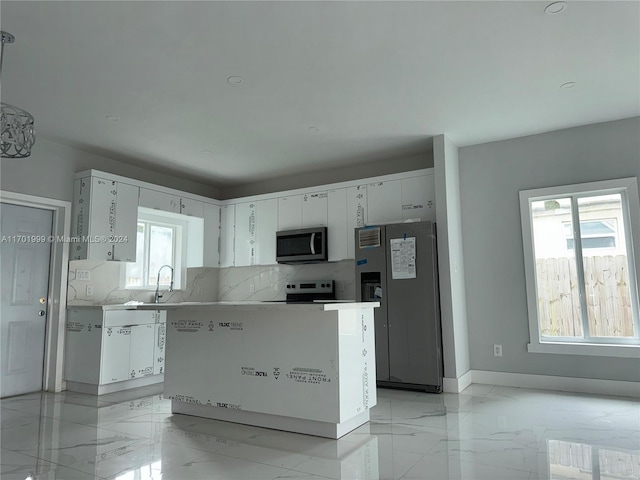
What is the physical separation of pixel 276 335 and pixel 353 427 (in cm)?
84

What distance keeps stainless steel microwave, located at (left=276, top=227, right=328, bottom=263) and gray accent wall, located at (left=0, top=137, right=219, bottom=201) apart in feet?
7.15

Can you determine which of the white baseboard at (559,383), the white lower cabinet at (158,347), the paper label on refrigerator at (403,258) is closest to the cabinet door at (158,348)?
the white lower cabinet at (158,347)

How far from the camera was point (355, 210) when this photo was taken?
5305 mm

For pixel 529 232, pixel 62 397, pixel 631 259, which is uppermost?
pixel 529 232

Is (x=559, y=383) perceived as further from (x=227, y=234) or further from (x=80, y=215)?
(x=80, y=215)

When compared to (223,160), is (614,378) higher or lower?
lower

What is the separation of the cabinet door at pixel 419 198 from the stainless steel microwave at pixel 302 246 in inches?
42.2

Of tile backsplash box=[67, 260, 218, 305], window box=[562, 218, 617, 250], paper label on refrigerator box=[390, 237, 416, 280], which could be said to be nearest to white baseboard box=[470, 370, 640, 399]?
paper label on refrigerator box=[390, 237, 416, 280]

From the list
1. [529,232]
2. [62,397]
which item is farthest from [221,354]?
[529,232]

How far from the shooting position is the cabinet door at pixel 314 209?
5543 millimetres

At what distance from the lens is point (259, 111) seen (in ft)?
13.1

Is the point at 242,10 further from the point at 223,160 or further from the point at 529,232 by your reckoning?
the point at 529,232

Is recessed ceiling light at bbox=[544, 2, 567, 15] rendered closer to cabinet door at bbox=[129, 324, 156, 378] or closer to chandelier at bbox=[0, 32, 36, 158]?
chandelier at bbox=[0, 32, 36, 158]

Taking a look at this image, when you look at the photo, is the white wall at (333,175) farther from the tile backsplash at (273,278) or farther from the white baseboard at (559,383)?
the white baseboard at (559,383)
